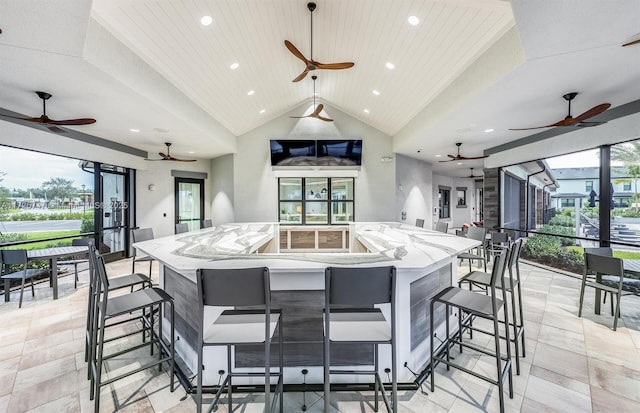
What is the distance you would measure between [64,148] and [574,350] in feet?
24.7

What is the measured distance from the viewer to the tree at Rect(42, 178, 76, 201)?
4.86 metres

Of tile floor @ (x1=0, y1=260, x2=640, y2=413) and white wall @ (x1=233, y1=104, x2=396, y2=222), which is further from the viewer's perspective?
white wall @ (x1=233, y1=104, x2=396, y2=222)

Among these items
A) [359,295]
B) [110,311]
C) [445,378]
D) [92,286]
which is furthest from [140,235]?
[445,378]

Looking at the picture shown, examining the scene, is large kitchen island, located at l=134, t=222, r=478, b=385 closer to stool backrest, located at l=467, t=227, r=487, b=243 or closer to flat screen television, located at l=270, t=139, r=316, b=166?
stool backrest, located at l=467, t=227, r=487, b=243

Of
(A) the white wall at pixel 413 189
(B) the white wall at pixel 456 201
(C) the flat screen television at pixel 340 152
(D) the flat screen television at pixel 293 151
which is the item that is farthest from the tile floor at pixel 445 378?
(B) the white wall at pixel 456 201

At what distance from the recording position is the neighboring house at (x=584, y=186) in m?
4.09

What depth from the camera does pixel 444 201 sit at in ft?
39.3

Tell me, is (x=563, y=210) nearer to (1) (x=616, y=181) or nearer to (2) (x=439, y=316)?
(1) (x=616, y=181)

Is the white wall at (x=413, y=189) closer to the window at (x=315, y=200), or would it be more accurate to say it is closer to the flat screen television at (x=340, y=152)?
the flat screen television at (x=340, y=152)

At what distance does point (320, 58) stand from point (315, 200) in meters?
3.62

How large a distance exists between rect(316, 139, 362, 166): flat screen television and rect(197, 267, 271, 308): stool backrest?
18.4 ft

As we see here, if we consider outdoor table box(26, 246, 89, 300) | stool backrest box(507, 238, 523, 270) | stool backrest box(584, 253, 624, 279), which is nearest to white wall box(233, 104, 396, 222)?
outdoor table box(26, 246, 89, 300)

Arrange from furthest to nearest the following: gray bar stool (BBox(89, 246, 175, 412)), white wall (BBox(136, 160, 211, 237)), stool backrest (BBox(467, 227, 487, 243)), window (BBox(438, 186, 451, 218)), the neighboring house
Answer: window (BBox(438, 186, 451, 218)) → white wall (BBox(136, 160, 211, 237)) → the neighboring house → stool backrest (BBox(467, 227, 487, 243)) → gray bar stool (BBox(89, 246, 175, 412))

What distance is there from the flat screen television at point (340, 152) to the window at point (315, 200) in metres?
0.54
